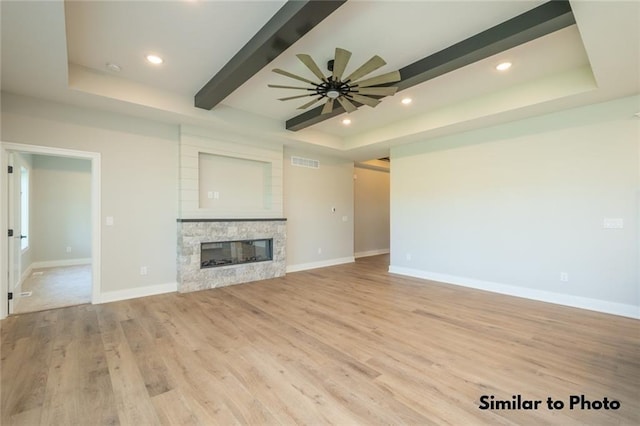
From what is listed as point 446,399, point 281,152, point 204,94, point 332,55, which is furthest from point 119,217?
point 446,399

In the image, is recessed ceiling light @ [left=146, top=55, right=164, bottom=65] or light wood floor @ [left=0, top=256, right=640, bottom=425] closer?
light wood floor @ [left=0, top=256, right=640, bottom=425]

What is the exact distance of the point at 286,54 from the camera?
312 centimetres

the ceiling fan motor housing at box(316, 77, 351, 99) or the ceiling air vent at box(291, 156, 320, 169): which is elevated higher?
the ceiling fan motor housing at box(316, 77, 351, 99)

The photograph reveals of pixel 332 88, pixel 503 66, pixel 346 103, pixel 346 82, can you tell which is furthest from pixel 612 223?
pixel 332 88

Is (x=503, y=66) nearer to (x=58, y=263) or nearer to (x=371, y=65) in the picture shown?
(x=371, y=65)

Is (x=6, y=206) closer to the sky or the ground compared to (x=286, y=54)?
closer to the ground

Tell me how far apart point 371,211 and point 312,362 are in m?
6.66

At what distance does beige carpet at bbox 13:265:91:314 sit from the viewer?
392 cm

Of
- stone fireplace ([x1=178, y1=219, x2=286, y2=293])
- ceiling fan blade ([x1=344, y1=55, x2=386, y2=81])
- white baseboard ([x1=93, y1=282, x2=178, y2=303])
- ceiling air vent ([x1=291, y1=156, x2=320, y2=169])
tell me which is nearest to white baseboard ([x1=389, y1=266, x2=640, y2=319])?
stone fireplace ([x1=178, y1=219, x2=286, y2=293])

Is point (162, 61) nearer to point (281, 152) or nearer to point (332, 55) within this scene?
point (332, 55)

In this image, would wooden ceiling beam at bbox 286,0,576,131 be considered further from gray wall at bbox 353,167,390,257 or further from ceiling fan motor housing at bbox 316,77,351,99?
gray wall at bbox 353,167,390,257

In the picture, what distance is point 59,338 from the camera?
2.89m

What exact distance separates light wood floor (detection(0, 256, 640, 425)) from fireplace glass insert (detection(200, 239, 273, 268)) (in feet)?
3.56

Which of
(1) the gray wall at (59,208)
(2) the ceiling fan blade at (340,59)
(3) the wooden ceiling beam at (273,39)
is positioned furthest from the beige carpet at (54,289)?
(2) the ceiling fan blade at (340,59)
